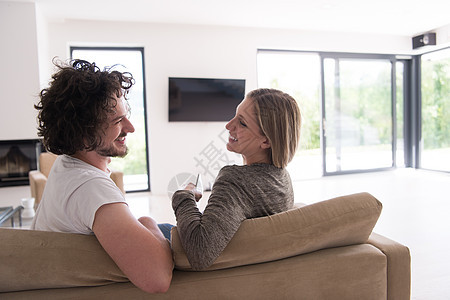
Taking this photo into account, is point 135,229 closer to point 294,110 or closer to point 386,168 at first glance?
point 294,110

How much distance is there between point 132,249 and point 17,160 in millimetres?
4444

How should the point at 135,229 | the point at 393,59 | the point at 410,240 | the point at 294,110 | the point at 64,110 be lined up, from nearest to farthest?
1. the point at 135,229
2. the point at 64,110
3. the point at 294,110
4. the point at 410,240
5. the point at 393,59

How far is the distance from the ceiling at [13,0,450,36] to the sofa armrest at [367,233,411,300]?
163 inches

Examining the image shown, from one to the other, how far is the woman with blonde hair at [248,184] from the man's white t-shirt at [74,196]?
9.2 inches

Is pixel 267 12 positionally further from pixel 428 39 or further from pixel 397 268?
pixel 397 268

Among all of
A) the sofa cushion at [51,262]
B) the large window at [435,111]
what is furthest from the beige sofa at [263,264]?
the large window at [435,111]

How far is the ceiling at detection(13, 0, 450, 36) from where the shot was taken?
4531 millimetres

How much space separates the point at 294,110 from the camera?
1250mm

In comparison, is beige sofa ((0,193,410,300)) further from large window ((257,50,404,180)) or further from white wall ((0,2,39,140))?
large window ((257,50,404,180))

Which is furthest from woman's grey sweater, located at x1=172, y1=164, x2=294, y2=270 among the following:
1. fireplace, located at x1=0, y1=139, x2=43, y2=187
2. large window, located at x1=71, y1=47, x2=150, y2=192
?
large window, located at x1=71, y1=47, x2=150, y2=192

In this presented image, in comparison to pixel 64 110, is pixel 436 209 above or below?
below

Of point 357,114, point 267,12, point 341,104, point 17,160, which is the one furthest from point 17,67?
point 357,114

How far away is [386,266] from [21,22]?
490 centimetres

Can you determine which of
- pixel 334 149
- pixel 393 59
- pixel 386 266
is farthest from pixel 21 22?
pixel 393 59
